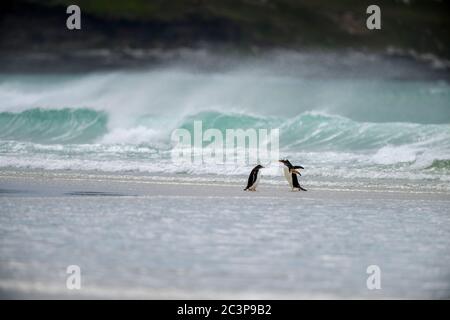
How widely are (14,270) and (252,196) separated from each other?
298 cm

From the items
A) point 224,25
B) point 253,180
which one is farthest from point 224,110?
point 253,180

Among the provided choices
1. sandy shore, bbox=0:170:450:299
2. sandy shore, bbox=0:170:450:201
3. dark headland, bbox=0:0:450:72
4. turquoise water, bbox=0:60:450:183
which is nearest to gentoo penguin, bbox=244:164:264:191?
sandy shore, bbox=0:170:450:201

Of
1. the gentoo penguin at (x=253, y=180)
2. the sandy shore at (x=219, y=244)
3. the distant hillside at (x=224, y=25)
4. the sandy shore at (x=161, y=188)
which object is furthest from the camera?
the distant hillside at (x=224, y=25)

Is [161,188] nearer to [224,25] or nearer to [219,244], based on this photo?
[219,244]

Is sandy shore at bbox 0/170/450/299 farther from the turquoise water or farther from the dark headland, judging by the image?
the turquoise water

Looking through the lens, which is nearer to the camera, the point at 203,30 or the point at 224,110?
the point at 203,30

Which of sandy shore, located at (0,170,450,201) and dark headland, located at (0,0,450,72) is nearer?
sandy shore, located at (0,170,450,201)

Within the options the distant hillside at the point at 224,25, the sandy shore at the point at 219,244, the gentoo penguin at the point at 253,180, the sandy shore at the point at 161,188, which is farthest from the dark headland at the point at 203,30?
the sandy shore at the point at 219,244

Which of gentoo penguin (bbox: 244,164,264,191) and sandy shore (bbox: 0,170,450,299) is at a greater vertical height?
gentoo penguin (bbox: 244,164,264,191)

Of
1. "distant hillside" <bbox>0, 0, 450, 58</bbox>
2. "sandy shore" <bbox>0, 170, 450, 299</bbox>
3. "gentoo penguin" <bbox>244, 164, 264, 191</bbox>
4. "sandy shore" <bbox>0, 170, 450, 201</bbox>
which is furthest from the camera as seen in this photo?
"distant hillside" <bbox>0, 0, 450, 58</bbox>

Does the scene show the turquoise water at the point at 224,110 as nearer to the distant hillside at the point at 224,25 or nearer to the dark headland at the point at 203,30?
the dark headland at the point at 203,30

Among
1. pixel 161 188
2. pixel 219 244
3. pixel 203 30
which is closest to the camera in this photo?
pixel 219 244

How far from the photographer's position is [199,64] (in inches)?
472
